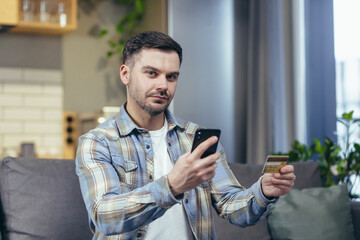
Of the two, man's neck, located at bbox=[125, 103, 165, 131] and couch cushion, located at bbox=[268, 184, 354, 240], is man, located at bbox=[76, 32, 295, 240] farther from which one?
couch cushion, located at bbox=[268, 184, 354, 240]

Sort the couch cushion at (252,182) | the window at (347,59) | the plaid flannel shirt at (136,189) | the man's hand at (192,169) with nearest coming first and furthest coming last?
1. the man's hand at (192,169)
2. the plaid flannel shirt at (136,189)
3. the couch cushion at (252,182)
4. the window at (347,59)

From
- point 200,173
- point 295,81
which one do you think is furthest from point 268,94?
point 200,173

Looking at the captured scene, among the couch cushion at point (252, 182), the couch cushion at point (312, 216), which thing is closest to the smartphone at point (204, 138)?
the couch cushion at point (252, 182)

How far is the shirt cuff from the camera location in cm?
139

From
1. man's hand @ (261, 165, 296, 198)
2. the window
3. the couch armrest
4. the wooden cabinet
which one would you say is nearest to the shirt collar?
man's hand @ (261, 165, 296, 198)

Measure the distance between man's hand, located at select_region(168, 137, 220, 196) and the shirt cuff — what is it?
1 centimetres

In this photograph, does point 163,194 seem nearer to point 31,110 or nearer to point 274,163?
point 274,163

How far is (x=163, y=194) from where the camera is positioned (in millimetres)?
1392

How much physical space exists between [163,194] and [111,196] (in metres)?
0.22

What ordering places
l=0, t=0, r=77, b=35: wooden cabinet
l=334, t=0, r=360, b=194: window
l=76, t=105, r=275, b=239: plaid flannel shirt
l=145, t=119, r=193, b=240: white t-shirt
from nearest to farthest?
l=76, t=105, r=275, b=239: plaid flannel shirt < l=145, t=119, r=193, b=240: white t-shirt < l=334, t=0, r=360, b=194: window < l=0, t=0, r=77, b=35: wooden cabinet

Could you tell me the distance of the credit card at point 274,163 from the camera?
5.22ft

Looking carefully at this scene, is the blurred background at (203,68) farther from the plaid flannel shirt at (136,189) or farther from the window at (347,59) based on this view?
the plaid flannel shirt at (136,189)

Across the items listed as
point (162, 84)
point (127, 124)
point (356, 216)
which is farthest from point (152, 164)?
point (356, 216)

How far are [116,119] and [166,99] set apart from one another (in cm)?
21
